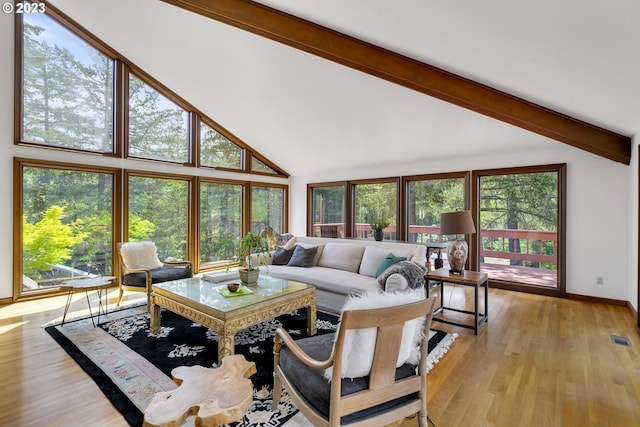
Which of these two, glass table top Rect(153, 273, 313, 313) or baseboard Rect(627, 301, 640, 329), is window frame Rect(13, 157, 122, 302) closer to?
glass table top Rect(153, 273, 313, 313)

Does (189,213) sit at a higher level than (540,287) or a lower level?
higher

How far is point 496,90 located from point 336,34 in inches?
75.3

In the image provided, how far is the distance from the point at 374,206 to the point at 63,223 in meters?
5.63

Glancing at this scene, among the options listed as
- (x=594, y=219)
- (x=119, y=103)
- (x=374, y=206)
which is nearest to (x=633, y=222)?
(x=594, y=219)

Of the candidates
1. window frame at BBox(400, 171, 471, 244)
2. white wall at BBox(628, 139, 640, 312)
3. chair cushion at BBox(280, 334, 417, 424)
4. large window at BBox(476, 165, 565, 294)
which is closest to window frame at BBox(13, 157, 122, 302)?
chair cushion at BBox(280, 334, 417, 424)

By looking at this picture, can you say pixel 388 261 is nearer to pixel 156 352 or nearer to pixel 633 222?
pixel 156 352

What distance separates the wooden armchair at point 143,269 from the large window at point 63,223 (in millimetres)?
1000

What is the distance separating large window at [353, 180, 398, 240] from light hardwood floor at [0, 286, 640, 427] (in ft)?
10.1

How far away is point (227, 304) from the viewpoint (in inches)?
107

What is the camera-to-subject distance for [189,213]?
6.32 m

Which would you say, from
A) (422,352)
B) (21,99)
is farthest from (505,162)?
(21,99)

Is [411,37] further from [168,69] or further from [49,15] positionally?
[49,15]

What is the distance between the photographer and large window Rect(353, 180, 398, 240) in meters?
6.55

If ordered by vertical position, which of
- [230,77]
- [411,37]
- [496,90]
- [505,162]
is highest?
[230,77]
